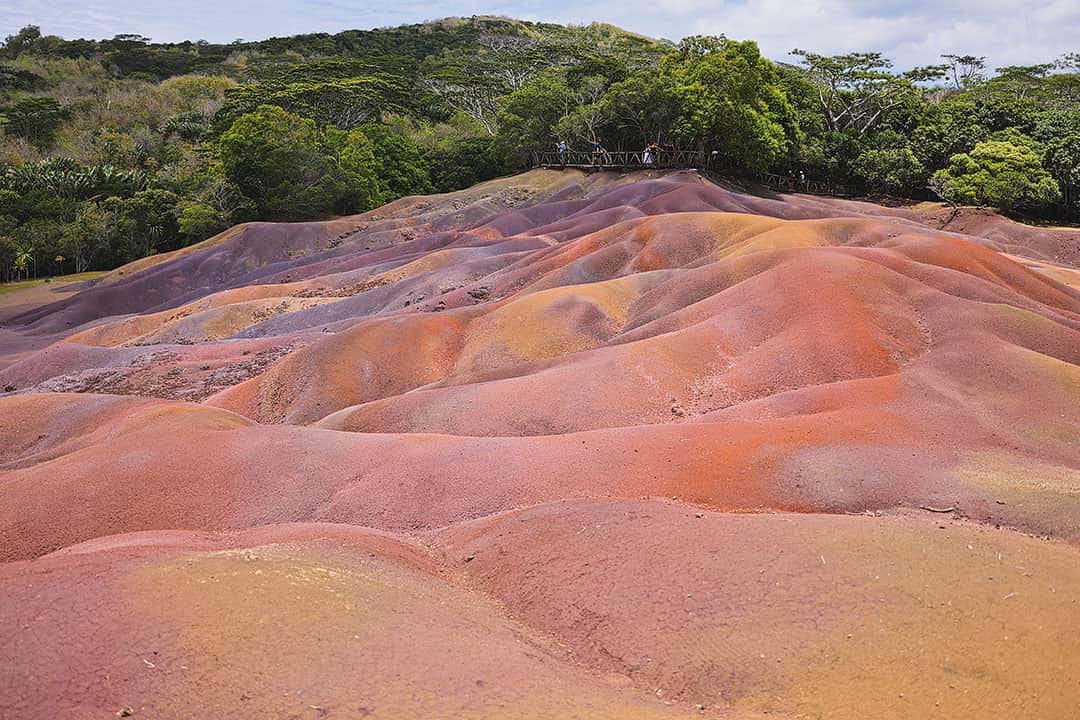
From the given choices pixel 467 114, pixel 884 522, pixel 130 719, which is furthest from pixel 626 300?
pixel 467 114

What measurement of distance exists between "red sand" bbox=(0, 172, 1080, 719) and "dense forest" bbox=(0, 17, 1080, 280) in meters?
30.1

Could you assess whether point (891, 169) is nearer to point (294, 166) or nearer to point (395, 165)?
point (395, 165)

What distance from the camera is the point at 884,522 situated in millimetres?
9961

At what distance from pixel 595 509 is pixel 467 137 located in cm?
6574

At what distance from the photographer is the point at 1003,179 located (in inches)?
1869

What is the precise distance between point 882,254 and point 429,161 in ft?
175

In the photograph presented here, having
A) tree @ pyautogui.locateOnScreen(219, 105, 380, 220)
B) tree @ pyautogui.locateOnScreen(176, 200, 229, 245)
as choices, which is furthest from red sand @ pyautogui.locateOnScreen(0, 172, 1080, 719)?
tree @ pyautogui.locateOnScreen(219, 105, 380, 220)

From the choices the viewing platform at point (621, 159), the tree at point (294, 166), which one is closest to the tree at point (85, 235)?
the tree at point (294, 166)

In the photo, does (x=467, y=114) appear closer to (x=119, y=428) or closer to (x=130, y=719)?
(x=119, y=428)

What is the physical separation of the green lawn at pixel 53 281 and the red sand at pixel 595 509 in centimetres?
2729

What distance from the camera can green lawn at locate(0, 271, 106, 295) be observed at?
163ft

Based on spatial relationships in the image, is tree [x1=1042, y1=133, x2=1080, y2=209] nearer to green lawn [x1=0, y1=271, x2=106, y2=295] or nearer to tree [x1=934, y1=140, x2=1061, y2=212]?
tree [x1=934, y1=140, x2=1061, y2=212]

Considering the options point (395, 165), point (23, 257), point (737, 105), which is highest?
point (737, 105)

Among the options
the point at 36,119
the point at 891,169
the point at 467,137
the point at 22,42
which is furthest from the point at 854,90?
the point at 22,42
